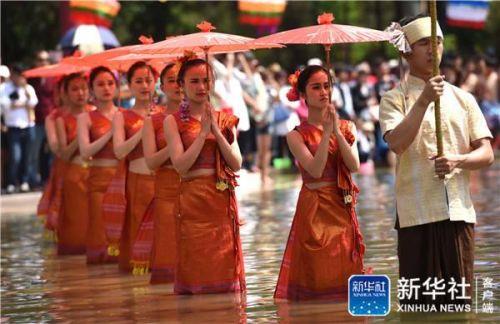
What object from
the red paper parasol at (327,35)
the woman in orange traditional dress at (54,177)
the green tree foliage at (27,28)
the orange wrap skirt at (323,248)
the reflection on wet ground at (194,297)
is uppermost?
the green tree foliage at (27,28)

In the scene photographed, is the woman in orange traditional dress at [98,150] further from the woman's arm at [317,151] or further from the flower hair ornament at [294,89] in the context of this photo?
the woman's arm at [317,151]

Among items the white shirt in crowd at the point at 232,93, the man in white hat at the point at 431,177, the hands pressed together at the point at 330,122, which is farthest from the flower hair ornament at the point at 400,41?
the white shirt in crowd at the point at 232,93

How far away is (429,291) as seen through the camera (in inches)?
332

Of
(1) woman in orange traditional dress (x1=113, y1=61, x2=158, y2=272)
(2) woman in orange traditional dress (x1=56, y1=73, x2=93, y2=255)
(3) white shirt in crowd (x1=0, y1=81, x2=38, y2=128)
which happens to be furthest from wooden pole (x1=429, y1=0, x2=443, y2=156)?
(3) white shirt in crowd (x1=0, y1=81, x2=38, y2=128)

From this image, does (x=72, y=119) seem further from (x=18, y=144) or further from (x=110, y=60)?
(x=18, y=144)

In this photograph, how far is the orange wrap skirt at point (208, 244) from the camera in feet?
35.7

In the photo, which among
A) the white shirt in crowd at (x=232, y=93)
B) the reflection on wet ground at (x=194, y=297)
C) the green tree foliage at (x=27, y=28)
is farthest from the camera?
the green tree foliage at (x=27, y=28)

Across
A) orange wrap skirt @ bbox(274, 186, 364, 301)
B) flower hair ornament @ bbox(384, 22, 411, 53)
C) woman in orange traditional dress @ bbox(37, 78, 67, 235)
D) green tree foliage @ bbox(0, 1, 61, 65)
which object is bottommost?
orange wrap skirt @ bbox(274, 186, 364, 301)

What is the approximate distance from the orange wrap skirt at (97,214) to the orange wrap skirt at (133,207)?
0.72m

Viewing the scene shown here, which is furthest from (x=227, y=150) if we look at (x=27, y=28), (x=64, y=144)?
(x=27, y=28)

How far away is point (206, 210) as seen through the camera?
10.9 m

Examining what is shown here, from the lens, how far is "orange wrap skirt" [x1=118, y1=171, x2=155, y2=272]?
42.5ft

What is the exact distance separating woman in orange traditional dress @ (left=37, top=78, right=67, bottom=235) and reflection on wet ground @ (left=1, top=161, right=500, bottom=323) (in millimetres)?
319

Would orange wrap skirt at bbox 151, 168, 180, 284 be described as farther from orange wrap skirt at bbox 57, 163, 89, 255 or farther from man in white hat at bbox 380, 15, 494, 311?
man in white hat at bbox 380, 15, 494, 311
